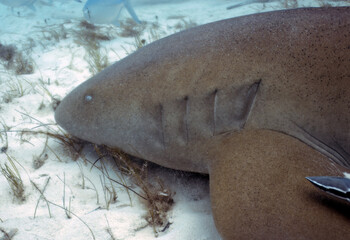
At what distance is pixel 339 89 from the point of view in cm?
183

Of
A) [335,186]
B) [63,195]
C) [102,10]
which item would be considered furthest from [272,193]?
[102,10]

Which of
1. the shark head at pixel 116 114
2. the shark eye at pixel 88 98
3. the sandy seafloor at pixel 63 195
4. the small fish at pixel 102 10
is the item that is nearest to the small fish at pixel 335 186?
the sandy seafloor at pixel 63 195

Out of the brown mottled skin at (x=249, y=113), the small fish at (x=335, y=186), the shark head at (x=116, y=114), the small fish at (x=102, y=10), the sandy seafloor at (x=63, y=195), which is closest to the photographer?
the small fish at (x=335, y=186)

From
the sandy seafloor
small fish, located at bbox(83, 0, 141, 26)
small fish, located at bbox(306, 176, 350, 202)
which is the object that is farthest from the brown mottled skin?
small fish, located at bbox(83, 0, 141, 26)

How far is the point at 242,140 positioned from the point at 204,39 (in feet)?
3.32

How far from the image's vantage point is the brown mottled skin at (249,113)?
151 cm

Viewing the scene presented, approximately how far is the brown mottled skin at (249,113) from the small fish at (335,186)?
151mm

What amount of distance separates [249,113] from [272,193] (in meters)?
0.70

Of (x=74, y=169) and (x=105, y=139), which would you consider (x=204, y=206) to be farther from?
(x=74, y=169)

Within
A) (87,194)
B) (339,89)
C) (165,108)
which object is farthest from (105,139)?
(339,89)

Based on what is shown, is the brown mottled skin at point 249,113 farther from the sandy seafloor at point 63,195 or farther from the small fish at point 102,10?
the small fish at point 102,10

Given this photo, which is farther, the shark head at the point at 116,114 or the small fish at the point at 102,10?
the small fish at the point at 102,10

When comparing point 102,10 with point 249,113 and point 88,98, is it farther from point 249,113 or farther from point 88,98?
point 249,113

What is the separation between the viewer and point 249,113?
2.03 meters
